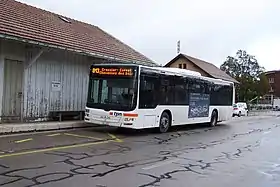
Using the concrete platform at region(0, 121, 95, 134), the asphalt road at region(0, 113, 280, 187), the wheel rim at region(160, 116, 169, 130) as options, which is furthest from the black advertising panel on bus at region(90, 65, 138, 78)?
Answer: the wheel rim at region(160, 116, 169, 130)

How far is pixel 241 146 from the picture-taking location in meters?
14.1

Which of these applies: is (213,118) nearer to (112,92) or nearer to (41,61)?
(112,92)

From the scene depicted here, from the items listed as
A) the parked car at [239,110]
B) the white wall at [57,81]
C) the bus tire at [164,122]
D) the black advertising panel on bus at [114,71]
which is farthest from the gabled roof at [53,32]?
the parked car at [239,110]

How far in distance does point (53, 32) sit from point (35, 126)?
526 cm

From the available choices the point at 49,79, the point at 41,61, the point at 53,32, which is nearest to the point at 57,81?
the point at 49,79

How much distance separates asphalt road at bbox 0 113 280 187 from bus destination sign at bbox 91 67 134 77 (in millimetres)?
2600

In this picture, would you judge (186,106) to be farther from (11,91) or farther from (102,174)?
(102,174)

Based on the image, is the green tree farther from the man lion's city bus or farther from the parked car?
the man lion's city bus

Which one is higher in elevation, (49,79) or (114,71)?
(114,71)

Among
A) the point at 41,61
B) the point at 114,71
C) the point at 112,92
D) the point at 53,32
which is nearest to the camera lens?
the point at 112,92

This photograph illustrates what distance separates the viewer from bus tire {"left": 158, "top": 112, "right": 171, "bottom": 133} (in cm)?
1769

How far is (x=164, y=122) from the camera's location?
17922 mm

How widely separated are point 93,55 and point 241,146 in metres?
8.85

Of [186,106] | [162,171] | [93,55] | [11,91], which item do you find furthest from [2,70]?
[162,171]
